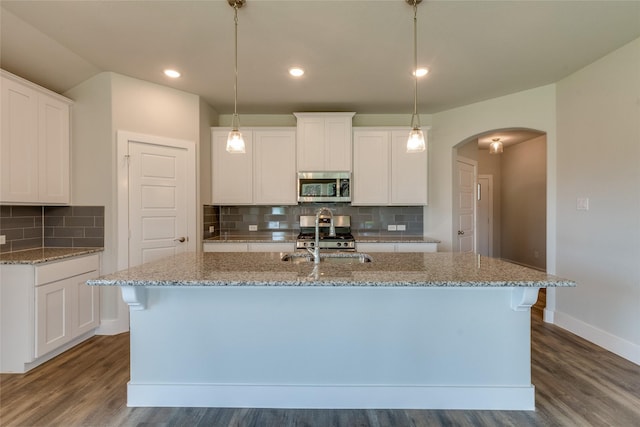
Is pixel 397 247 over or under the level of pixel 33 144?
under

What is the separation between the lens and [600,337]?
273 cm

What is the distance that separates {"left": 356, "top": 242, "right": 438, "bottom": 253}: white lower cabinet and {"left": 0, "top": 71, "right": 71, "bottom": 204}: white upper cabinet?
323cm

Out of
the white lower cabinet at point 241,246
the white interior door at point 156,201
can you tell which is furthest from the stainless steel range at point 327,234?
the white interior door at point 156,201

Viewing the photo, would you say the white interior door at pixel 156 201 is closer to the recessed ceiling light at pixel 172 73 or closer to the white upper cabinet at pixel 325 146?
the recessed ceiling light at pixel 172 73

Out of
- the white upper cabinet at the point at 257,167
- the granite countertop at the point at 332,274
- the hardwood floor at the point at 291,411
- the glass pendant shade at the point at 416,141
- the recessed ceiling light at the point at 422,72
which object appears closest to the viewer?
the granite countertop at the point at 332,274

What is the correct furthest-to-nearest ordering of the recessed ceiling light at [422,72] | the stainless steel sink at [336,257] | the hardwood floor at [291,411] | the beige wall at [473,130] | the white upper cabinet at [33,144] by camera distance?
the beige wall at [473,130]
the recessed ceiling light at [422,72]
the white upper cabinet at [33,144]
the stainless steel sink at [336,257]
the hardwood floor at [291,411]

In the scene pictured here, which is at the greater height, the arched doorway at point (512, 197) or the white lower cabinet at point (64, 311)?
the arched doorway at point (512, 197)

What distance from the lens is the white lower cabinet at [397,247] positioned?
11.9 ft

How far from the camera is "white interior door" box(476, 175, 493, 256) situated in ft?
21.6

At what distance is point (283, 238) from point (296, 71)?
201cm

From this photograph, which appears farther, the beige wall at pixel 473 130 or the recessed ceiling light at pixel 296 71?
the beige wall at pixel 473 130

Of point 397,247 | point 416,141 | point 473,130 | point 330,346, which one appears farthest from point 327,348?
point 473,130

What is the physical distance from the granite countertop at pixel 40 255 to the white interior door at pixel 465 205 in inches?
174

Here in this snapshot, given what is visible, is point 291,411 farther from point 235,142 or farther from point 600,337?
point 600,337
